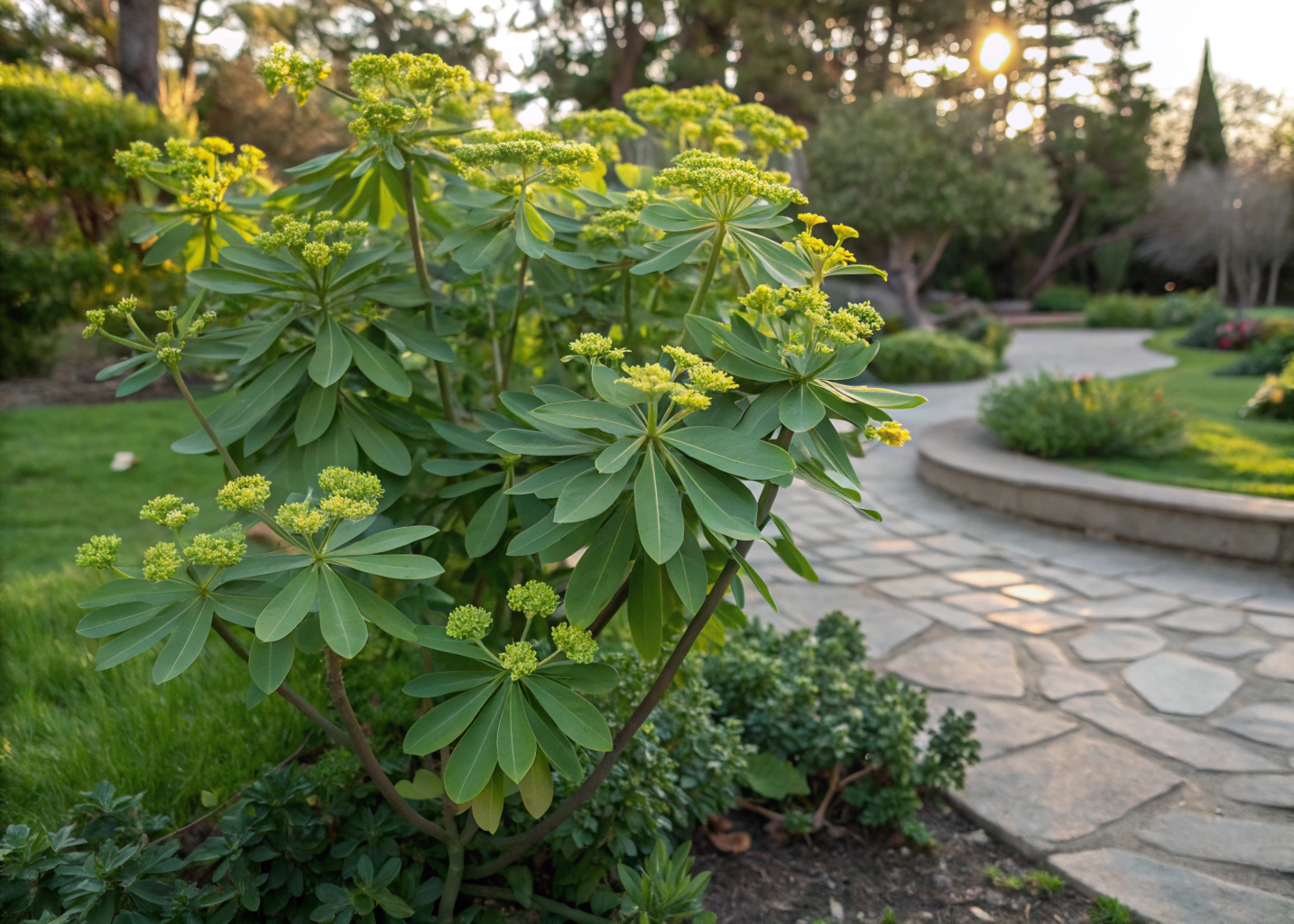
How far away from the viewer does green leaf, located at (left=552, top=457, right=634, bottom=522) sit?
1189 millimetres

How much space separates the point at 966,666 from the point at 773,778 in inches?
58.5

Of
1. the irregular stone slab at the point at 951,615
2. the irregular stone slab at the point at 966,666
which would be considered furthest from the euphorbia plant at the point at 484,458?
the irregular stone slab at the point at 951,615

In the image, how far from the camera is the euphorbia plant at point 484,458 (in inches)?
49.4

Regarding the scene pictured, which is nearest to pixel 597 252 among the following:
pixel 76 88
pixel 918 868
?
pixel 918 868

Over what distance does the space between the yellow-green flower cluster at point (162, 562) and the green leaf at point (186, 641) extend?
0.07 m

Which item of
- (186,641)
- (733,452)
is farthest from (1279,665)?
(186,641)

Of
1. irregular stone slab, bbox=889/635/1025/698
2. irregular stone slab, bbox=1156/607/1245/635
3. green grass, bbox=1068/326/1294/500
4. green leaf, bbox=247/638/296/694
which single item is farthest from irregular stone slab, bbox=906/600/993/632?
green leaf, bbox=247/638/296/694

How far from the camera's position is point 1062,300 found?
1043 inches

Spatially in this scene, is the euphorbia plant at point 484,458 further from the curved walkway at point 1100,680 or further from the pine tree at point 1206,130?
the pine tree at point 1206,130

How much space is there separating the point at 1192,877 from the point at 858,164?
1749 centimetres

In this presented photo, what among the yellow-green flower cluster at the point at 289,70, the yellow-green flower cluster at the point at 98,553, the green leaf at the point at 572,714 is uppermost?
the yellow-green flower cluster at the point at 289,70

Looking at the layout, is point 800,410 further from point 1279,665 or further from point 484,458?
point 1279,665

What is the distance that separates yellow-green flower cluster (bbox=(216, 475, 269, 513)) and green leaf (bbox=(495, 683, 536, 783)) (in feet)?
1.62

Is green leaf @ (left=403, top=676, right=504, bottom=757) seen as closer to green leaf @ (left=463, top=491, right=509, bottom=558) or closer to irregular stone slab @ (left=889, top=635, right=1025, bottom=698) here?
green leaf @ (left=463, top=491, right=509, bottom=558)
